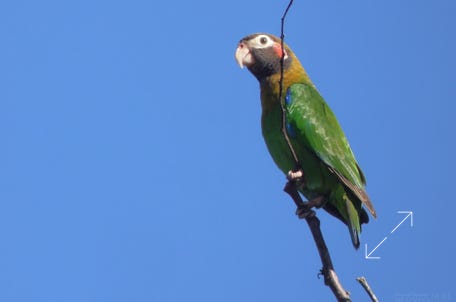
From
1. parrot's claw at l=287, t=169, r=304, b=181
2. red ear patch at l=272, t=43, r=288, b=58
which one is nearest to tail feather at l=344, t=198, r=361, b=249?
parrot's claw at l=287, t=169, r=304, b=181

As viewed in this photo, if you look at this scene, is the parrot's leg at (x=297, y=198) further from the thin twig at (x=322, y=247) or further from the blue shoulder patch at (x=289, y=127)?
the blue shoulder patch at (x=289, y=127)

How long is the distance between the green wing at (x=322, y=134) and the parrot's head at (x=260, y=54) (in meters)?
0.30

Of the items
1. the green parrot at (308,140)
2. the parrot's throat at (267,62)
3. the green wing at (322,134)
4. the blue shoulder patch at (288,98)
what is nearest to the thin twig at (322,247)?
the green parrot at (308,140)

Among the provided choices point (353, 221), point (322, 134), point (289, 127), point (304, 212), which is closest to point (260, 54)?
point (289, 127)

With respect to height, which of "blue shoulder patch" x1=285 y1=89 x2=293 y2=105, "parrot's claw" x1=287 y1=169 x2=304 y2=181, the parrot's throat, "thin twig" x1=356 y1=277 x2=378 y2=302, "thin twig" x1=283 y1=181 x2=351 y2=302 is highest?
the parrot's throat

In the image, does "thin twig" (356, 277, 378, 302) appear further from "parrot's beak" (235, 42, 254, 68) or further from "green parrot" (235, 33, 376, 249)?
"parrot's beak" (235, 42, 254, 68)

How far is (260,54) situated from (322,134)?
1.01 meters

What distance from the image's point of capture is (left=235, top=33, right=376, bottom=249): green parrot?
575 cm

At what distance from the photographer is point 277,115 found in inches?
237

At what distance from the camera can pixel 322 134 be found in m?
5.99

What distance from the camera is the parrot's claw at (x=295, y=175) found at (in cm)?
526

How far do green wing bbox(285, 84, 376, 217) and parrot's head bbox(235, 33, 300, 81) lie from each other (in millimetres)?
304

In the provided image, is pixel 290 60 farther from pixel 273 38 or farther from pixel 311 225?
pixel 311 225

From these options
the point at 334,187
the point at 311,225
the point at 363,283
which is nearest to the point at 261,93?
the point at 334,187
